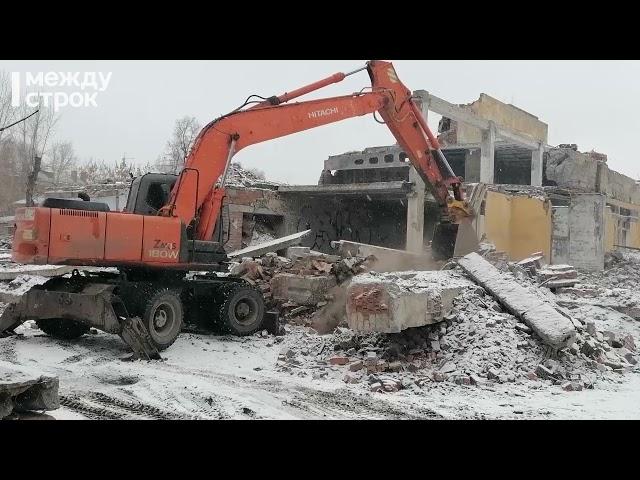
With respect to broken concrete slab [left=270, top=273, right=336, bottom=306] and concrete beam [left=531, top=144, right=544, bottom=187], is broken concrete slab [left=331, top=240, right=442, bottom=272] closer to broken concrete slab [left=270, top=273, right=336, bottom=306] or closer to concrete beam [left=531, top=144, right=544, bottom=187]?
broken concrete slab [left=270, top=273, right=336, bottom=306]

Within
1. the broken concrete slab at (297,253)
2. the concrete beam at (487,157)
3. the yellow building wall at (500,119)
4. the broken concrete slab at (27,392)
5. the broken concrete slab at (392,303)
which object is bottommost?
the broken concrete slab at (27,392)

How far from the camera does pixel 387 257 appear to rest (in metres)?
12.8

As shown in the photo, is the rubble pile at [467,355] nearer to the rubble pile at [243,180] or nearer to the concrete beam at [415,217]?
the concrete beam at [415,217]

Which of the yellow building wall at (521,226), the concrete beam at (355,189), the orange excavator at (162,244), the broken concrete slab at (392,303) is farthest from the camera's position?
the yellow building wall at (521,226)

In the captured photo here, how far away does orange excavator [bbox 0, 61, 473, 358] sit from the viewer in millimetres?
8289

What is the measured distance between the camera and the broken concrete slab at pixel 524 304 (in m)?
8.03

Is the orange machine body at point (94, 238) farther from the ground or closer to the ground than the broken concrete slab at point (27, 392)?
farther from the ground

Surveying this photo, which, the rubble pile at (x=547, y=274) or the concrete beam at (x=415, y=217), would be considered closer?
the rubble pile at (x=547, y=274)

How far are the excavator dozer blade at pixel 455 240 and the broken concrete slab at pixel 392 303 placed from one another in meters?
3.66

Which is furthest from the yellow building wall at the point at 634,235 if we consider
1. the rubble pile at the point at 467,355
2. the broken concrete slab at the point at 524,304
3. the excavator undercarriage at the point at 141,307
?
the excavator undercarriage at the point at 141,307

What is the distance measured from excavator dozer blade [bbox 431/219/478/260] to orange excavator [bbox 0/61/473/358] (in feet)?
8.04

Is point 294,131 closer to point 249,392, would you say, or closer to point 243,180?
point 249,392
